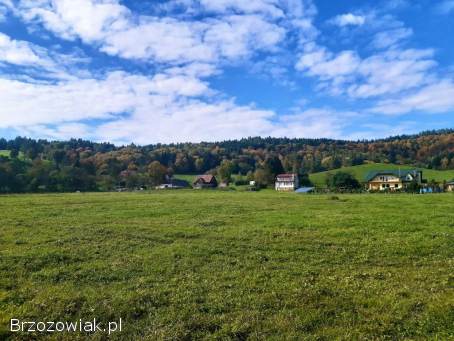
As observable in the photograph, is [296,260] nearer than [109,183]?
Yes

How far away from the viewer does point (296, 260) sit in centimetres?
1355

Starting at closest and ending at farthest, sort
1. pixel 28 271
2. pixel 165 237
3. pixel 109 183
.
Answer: pixel 28 271
pixel 165 237
pixel 109 183

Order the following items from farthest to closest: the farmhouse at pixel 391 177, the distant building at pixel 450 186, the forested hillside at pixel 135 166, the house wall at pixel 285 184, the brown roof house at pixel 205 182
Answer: the brown roof house at pixel 205 182 < the house wall at pixel 285 184 < the farmhouse at pixel 391 177 < the forested hillside at pixel 135 166 < the distant building at pixel 450 186

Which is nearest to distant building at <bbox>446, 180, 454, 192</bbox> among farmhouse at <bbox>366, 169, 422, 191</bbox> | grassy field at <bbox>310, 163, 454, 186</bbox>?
grassy field at <bbox>310, 163, 454, 186</bbox>

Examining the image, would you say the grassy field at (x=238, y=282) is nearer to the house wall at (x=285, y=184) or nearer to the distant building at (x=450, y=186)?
the distant building at (x=450, y=186)

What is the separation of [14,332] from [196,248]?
8383 millimetres

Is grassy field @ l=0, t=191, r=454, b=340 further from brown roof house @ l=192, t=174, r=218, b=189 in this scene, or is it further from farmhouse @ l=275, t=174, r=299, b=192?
brown roof house @ l=192, t=174, r=218, b=189

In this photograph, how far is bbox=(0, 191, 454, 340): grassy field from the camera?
800cm

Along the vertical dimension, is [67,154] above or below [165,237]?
above

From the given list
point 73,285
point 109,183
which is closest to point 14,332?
point 73,285

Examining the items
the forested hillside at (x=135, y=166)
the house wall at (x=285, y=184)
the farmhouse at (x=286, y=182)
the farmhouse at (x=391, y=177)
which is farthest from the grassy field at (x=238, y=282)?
the farmhouse at (x=286, y=182)

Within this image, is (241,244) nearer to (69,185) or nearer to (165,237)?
(165,237)

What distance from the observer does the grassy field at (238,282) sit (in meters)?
8.00

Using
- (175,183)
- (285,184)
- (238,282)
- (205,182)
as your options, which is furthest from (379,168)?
(238,282)
